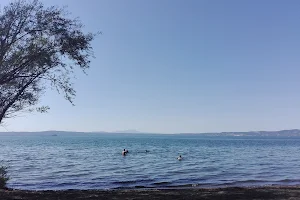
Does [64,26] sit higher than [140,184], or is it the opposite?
[64,26]

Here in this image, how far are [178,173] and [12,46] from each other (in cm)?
2419

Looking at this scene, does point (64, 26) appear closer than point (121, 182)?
Yes

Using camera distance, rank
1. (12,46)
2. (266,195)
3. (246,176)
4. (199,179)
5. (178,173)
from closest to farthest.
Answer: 1. (12,46)
2. (266,195)
3. (199,179)
4. (246,176)
5. (178,173)

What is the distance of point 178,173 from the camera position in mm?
35406

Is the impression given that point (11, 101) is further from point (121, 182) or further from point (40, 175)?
point (40, 175)

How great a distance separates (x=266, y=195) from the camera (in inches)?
667

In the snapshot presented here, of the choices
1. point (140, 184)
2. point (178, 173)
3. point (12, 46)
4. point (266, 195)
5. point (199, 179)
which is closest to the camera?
point (12, 46)

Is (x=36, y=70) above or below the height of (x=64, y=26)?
below

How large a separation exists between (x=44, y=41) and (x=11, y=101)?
10.7 feet

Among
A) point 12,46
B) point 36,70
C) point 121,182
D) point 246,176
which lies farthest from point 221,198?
point 246,176

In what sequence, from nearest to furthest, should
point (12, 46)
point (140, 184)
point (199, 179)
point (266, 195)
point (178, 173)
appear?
point (12, 46), point (266, 195), point (140, 184), point (199, 179), point (178, 173)

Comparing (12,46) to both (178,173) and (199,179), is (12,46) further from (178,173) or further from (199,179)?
(178,173)

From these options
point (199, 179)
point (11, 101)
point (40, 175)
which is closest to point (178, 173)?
point (199, 179)

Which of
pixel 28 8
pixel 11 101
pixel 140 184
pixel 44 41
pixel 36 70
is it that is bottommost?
pixel 140 184
